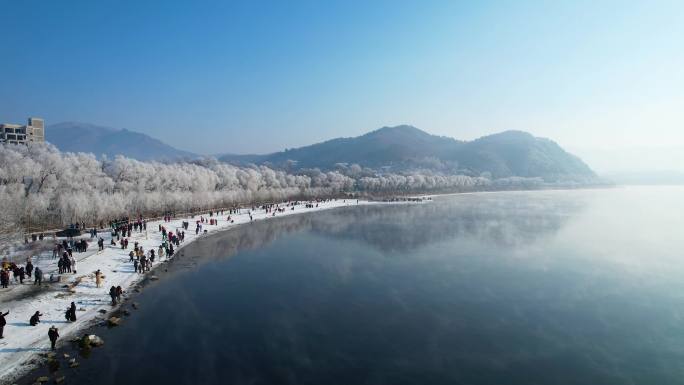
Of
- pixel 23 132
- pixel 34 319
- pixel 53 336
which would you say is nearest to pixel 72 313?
pixel 34 319

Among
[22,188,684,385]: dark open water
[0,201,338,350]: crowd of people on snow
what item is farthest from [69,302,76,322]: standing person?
[22,188,684,385]: dark open water

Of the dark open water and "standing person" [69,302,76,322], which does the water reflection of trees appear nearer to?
the dark open water

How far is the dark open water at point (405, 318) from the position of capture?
1577 centimetres

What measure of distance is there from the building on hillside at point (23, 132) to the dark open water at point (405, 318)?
9199cm

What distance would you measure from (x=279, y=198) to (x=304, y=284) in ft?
257

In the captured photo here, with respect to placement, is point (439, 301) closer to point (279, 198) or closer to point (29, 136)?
point (279, 198)

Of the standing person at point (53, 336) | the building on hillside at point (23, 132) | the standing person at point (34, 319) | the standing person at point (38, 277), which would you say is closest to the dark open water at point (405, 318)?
the standing person at point (53, 336)

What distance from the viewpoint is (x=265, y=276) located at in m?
30.9

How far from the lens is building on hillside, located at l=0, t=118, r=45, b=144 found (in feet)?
323

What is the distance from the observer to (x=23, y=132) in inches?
4080

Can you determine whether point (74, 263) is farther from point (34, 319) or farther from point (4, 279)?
point (34, 319)

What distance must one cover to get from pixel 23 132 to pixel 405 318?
12517 cm

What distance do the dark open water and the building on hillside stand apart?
302 ft

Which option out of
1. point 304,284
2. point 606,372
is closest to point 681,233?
point 606,372
